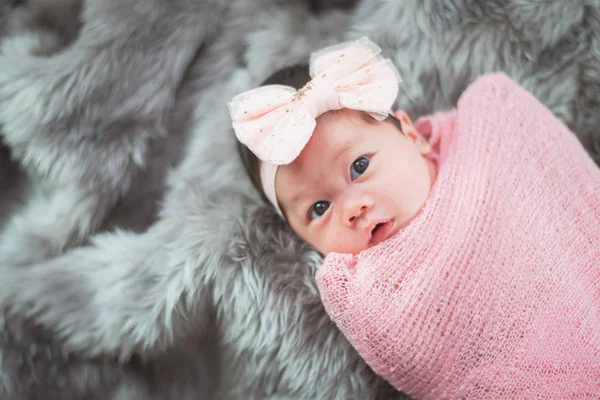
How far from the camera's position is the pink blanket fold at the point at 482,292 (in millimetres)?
816

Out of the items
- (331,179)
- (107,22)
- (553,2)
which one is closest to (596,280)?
(331,179)

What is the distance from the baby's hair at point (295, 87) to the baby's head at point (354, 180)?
0.14 ft

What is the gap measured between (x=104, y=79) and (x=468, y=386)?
100cm

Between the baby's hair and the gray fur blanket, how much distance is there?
0.06 meters

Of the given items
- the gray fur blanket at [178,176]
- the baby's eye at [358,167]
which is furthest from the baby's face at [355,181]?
the gray fur blanket at [178,176]

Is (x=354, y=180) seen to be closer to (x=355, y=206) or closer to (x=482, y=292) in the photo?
(x=355, y=206)

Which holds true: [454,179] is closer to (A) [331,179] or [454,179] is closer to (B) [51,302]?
(A) [331,179]

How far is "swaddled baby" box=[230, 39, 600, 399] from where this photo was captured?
32.4 inches

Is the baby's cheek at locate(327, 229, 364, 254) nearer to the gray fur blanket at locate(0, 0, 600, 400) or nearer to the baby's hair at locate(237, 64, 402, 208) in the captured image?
the gray fur blanket at locate(0, 0, 600, 400)

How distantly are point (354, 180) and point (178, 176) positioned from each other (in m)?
0.49

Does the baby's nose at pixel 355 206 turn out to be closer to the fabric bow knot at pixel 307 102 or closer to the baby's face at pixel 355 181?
the baby's face at pixel 355 181

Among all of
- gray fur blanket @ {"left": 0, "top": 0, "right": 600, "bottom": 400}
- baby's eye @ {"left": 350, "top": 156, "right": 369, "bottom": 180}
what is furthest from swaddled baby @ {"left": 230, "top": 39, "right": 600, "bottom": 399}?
gray fur blanket @ {"left": 0, "top": 0, "right": 600, "bottom": 400}

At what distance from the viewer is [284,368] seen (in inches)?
39.1

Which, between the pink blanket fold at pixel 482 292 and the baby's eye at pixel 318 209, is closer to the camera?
the pink blanket fold at pixel 482 292
